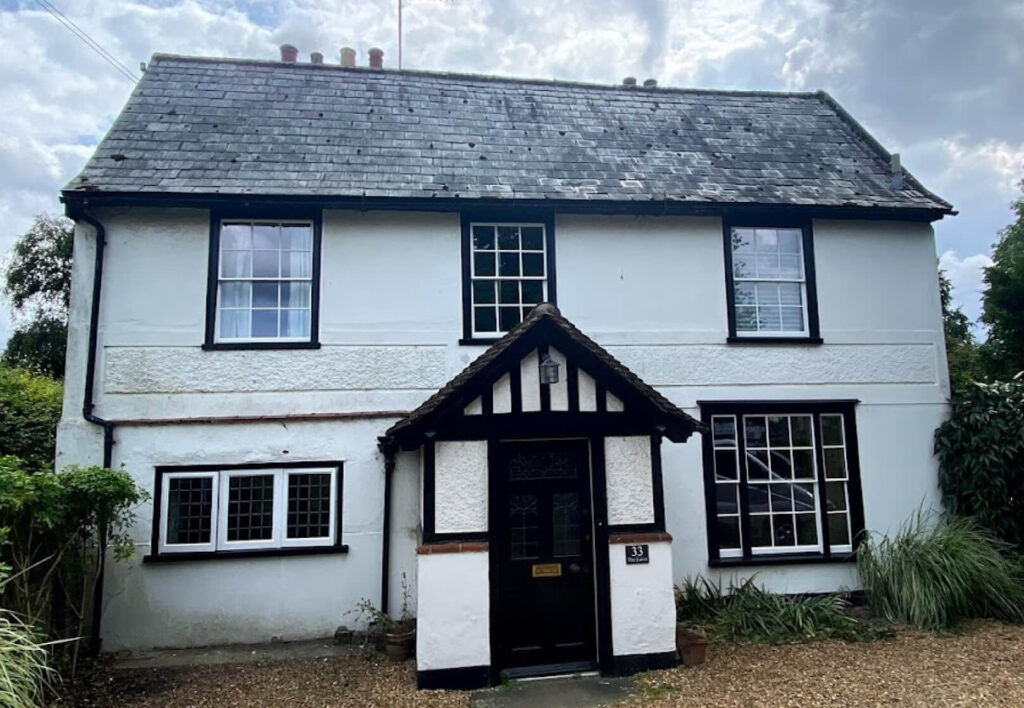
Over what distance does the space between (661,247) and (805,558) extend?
5089 millimetres

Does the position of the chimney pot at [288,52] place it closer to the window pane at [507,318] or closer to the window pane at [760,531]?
the window pane at [507,318]

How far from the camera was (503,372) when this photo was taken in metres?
7.06

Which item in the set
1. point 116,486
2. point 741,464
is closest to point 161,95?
point 116,486

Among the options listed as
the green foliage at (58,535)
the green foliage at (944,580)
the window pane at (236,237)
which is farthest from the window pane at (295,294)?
the green foliage at (944,580)

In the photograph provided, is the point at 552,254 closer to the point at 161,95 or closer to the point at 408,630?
the point at 408,630

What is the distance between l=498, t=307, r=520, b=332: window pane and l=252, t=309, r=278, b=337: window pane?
128 inches

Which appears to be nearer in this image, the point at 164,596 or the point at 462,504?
the point at 462,504

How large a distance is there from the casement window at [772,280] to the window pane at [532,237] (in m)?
2.94

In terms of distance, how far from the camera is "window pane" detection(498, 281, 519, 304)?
9.21 metres

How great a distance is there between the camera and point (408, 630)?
24.6 feet

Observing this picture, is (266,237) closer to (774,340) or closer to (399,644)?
(399,644)

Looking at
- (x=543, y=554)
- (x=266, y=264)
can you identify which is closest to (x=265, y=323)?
(x=266, y=264)

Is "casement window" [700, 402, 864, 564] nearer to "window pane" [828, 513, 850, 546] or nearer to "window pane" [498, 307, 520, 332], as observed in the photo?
"window pane" [828, 513, 850, 546]

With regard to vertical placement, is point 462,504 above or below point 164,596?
above
